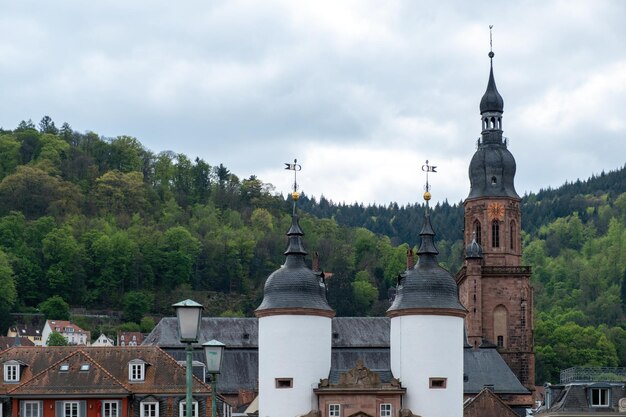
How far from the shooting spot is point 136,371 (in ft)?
329

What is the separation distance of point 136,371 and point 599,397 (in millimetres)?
27815

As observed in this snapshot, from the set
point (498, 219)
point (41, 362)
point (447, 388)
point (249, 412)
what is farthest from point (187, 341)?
point (498, 219)


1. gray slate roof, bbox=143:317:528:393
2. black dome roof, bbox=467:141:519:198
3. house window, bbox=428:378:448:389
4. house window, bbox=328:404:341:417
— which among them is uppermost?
black dome roof, bbox=467:141:519:198

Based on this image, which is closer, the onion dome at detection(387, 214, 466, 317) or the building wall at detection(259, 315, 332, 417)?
the building wall at detection(259, 315, 332, 417)

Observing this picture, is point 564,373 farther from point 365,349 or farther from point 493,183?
point 493,183

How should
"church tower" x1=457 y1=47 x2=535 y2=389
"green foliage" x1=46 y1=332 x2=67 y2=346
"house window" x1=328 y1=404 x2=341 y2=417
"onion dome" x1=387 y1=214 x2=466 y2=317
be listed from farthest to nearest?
1. "green foliage" x1=46 y1=332 x2=67 y2=346
2. "church tower" x1=457 y1=47 x2=535 y2=389
3. "onion dome" x1=387 y1=214 x2=466 y2=317
4. "house window" x1=328 y1=404 x2=341 y2=417

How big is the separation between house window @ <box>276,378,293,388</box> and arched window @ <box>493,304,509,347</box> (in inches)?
2013

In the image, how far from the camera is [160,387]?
99.3 m

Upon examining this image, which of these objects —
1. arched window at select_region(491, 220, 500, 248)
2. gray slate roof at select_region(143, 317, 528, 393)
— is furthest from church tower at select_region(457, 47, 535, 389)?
gray slate roof at select_region(143, 317, 528, 393)

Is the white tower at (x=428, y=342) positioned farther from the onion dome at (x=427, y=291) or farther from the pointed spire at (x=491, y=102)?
the pointed spire at (x=491, y=102)

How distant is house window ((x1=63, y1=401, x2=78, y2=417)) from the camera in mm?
97562

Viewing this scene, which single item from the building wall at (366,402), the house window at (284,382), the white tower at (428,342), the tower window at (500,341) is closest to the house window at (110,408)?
→ the house window at (284,382)

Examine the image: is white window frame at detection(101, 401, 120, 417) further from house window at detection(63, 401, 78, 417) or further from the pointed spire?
the pointed spire

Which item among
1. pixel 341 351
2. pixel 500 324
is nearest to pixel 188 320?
pixel 341 351
